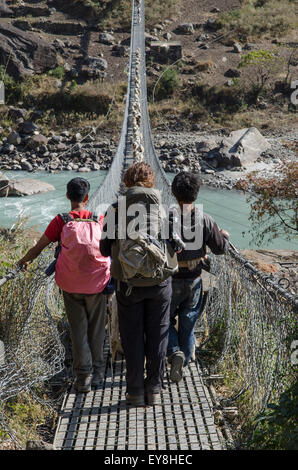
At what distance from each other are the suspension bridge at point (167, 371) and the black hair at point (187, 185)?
1.06ft

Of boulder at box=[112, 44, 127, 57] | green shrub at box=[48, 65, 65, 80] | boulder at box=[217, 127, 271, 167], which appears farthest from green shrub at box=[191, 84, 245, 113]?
green shrub at box=[48, 65, 65, 80]

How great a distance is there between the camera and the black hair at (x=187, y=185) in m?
1.64

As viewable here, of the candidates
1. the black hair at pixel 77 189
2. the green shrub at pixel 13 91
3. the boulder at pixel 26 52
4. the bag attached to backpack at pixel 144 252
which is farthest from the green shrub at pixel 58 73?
the bag attached to backpack at pixel 144 252

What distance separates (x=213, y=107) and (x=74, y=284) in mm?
13805

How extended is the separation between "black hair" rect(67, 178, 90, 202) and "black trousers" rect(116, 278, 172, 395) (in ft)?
1.11

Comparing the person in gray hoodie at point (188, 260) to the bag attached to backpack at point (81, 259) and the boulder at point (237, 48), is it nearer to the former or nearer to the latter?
the bag attached to backpack at point (81, 259)

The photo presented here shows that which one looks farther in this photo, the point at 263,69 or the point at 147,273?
the point at 263,69

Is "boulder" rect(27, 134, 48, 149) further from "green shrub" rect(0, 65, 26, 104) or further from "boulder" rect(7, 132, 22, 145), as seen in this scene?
"green shrub" rect(0, 65, 26, 104)

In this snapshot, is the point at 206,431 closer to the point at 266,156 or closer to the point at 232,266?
the point at 232,266

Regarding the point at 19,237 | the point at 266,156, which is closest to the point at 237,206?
the point at 266,156

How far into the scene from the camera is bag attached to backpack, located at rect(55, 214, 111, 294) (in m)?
1.66

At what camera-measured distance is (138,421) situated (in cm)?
159

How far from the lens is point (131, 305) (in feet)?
5.17

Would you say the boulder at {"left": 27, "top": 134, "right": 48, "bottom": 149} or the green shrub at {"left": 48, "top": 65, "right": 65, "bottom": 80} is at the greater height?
the green shrub at {"left": 48, "top": 65, "right": 65, "bottom": 80}
